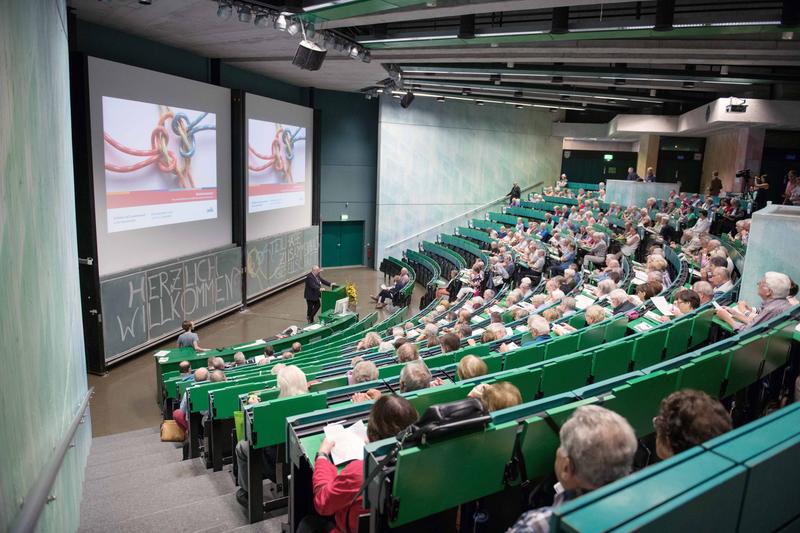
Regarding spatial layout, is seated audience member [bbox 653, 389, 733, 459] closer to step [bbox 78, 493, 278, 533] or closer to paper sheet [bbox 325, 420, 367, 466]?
paper sheet [bbox 325, 420, 367, 466]

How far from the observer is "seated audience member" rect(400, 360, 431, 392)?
3301 mm

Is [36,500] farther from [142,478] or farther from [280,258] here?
[280,258]

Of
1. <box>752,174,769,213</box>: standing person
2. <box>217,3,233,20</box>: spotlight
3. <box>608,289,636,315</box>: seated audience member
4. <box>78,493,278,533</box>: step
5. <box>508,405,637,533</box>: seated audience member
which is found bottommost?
<box>78,493,278,533</box>: step

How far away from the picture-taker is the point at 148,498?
414cm

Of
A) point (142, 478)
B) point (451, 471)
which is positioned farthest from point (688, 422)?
point (142, 478)

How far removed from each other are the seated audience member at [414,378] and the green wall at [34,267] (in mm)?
1889

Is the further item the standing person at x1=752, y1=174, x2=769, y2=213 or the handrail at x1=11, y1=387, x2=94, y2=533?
the standing person at x1=752, y1=174, x2=769, y2=213

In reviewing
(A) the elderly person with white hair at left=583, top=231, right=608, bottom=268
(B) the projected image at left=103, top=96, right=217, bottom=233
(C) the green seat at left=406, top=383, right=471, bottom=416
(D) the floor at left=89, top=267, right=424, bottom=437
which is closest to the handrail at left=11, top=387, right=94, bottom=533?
(C) the green seat at left=406, top=383, right=471, bottom=416

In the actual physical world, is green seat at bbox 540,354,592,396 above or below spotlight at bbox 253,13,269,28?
below

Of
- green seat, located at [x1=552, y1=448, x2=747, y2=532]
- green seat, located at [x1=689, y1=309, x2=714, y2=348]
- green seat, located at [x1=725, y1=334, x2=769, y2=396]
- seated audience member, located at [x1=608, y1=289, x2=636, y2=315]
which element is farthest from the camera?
seated audience member, located at [x1=608, y1=289, x2=636, y2=315]

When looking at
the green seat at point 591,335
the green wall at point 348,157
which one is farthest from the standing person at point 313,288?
the green seat at point 591,335

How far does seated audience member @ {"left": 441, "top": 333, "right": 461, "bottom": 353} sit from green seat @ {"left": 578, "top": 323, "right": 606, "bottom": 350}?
1.12 meters

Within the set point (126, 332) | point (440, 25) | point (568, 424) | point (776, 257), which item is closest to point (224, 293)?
point (126, 332)

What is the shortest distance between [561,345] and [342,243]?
1399 centimetres
